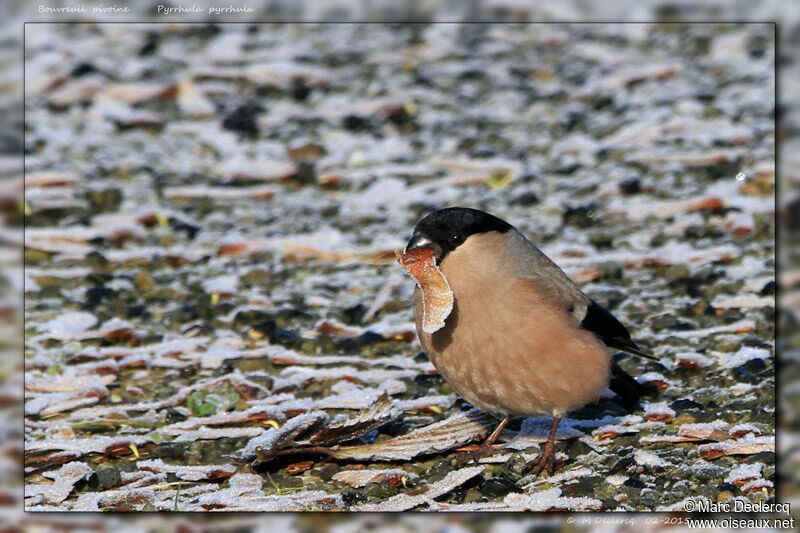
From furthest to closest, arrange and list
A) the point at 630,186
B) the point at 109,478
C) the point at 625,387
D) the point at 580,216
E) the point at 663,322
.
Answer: the point at 630,186 < the point at 580,216 < the point at 663,322 < the point at 625,387 < the point at 109,478

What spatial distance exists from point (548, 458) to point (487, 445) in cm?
28

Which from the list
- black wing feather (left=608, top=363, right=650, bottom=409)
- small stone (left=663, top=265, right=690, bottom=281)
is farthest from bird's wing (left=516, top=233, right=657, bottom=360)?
small stone (left=663, top=265, right=690, bottom=281)

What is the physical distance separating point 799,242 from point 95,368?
3.94m

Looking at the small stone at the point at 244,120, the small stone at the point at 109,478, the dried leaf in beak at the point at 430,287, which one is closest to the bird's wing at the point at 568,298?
the dried leaf in beak at the point at 430,287

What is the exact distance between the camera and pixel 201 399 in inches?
170

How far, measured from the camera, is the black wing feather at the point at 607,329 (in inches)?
153

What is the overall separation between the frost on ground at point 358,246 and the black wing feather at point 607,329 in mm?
348

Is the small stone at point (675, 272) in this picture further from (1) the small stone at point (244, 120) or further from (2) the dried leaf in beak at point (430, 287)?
(1) the small stone at point (244, 120)

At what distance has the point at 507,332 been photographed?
3639mm

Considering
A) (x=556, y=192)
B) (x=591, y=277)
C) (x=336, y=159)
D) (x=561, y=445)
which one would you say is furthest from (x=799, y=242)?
(x=336, y=159)

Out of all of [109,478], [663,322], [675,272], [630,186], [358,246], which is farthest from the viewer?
[630,186]

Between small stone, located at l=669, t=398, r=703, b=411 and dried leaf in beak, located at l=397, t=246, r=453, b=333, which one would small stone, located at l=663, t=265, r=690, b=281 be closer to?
small stone, located at l=669, t=398, r=703, b=411

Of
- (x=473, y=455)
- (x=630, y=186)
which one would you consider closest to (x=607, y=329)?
(x=473, y=455)

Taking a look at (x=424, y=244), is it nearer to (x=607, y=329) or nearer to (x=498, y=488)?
(x=607, y=329)
